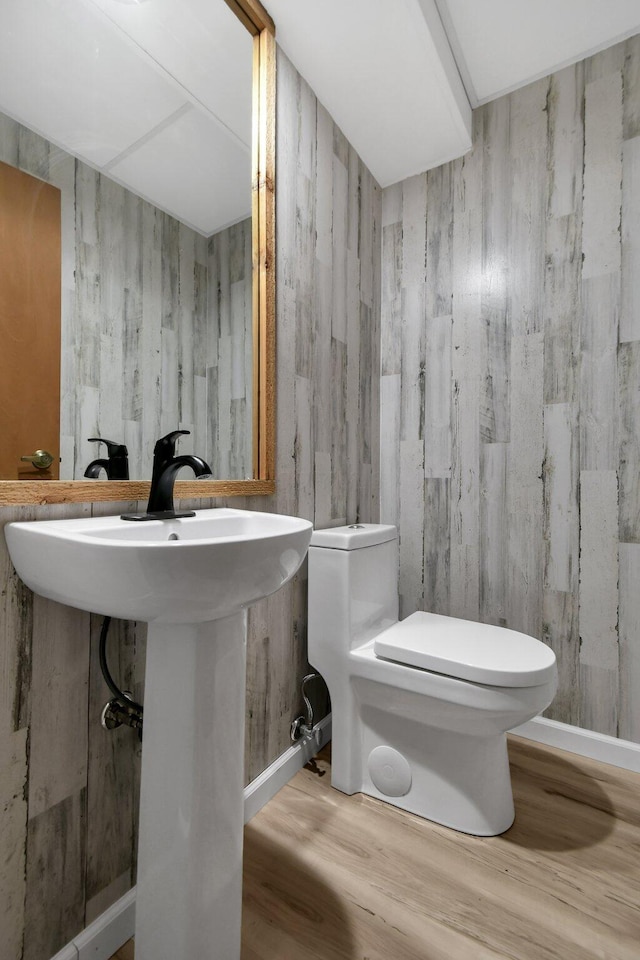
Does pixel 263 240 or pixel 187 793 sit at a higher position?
pixel 263 240

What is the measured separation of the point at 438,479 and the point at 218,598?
1373 mm

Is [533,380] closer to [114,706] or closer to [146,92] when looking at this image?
[146,92]

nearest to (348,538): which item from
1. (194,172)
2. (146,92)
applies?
(194,172)

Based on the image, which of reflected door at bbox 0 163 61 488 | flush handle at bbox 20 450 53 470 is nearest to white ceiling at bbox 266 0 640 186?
reflected door at bbox 0 163 61 488

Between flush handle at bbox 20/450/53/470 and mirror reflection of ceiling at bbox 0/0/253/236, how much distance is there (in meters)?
0.60

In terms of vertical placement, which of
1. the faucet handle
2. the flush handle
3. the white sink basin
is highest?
the faucet handle

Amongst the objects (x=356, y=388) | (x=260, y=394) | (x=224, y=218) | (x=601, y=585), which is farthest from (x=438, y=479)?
(x=224, y=218)

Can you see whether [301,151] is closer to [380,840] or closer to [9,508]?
[9,508]

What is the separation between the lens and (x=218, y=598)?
26.0 inches

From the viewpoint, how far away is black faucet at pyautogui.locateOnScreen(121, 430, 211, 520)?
3.08 ft

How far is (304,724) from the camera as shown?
150 centimetres

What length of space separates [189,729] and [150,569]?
1.07ft

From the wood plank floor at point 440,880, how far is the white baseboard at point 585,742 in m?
0.09

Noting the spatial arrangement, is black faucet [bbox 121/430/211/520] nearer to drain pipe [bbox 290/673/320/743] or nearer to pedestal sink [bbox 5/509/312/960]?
pedestal sink [bbox 5/509/312/960]
